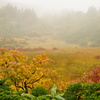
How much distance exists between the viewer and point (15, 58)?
34.4ft

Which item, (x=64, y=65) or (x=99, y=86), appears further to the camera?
(x=64, y=65)

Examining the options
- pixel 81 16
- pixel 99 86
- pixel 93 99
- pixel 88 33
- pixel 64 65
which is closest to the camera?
pixel 93 99

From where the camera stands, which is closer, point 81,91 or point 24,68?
point 81,91

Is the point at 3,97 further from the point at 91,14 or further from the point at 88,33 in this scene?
the point at 91,14

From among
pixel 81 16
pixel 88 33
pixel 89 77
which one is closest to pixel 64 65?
pixel 89 77

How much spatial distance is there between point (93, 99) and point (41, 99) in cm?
169

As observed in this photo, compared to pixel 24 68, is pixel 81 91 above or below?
below

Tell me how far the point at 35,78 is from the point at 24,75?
1.27m

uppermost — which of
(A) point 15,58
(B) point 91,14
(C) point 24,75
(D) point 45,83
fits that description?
(B) point 91,14

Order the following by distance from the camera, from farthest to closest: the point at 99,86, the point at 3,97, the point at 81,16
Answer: the point at 81,16, the point at 99,86, the point at 3,97

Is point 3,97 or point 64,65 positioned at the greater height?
point 3,97

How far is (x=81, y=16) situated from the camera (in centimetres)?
19812

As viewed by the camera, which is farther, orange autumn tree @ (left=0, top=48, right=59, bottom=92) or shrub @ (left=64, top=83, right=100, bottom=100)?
orange autumn tree @ (left=0, top=48, right=59, bottom=92)

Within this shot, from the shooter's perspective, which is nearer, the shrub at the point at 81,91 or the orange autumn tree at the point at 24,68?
the shrub at the point at 81,91
